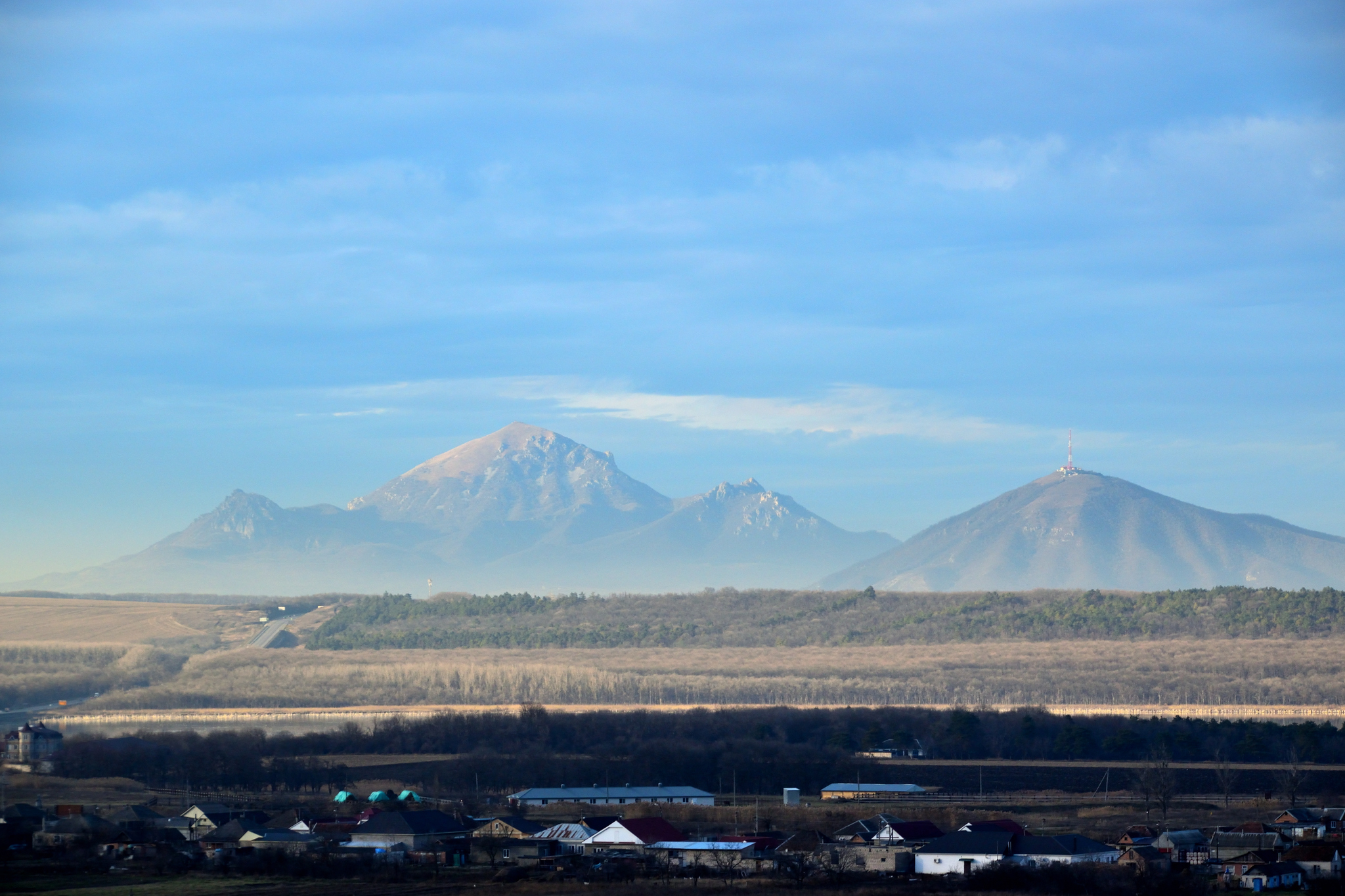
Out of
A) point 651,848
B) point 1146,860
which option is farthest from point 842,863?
point 1146,860

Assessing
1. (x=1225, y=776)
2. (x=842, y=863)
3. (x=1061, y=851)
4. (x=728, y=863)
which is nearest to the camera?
(x=1061, y=851)

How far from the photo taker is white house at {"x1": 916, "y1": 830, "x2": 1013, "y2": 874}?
2830 inches

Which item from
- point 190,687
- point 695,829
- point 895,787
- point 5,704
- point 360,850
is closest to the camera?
point 360,850

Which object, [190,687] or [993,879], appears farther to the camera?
[190,687]

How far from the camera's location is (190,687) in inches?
7470

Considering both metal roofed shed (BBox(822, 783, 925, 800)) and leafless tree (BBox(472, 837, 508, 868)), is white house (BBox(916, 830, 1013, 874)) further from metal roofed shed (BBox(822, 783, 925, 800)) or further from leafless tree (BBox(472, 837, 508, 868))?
metal roofed shed (BBox(822, 783, 925, 800))

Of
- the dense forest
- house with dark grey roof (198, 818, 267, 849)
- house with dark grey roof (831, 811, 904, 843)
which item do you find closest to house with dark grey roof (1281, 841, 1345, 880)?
house with dark grey roof (831, 811, 904, 843)

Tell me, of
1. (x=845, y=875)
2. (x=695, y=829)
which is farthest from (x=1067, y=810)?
(x=845, y=875)

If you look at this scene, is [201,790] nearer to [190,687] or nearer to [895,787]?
[895,787]

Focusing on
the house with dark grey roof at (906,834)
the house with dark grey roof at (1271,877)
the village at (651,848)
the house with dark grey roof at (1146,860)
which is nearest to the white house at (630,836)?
the village at (651,848)

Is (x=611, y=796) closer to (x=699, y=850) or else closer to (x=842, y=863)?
(x=699, y=850)

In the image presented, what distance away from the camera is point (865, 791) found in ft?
343

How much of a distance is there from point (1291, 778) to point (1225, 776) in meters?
4.86

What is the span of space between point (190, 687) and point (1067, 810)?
4779 inches
